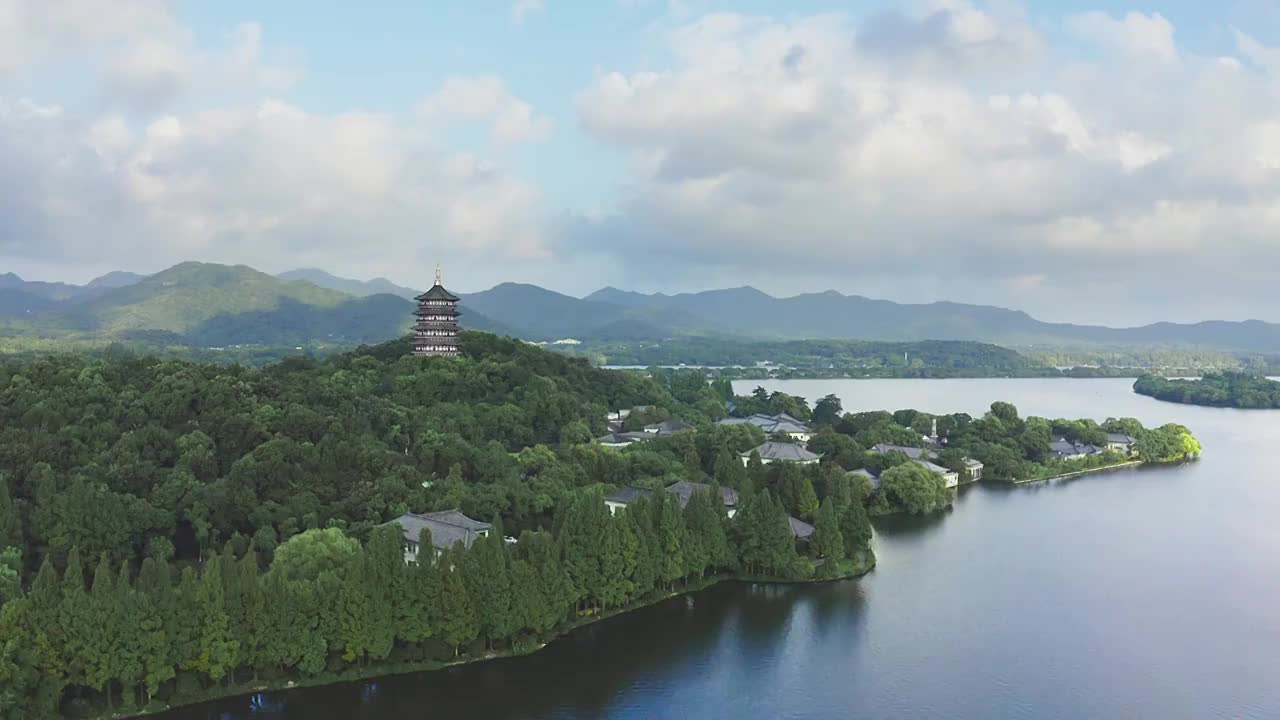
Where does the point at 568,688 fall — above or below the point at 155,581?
below

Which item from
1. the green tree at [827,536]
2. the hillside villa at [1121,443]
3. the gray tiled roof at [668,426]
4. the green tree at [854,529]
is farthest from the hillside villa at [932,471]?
the hillside villa at [1121,443]

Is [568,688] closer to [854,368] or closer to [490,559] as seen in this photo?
[490,559]

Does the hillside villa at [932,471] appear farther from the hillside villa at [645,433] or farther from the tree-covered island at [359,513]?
the hillside villa at [645,433]

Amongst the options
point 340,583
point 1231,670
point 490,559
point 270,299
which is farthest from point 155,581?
point 270,299

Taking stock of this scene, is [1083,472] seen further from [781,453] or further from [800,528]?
[800,528]

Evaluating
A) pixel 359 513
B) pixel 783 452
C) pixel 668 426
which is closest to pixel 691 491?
pixel 359 513

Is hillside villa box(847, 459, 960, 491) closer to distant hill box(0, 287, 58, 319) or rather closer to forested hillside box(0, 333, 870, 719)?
forested hillside box(0, 333, 870, 719)
